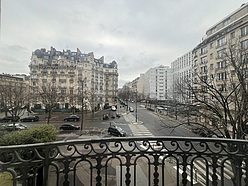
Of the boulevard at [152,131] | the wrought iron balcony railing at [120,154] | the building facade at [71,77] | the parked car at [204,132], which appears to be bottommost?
the boulevard at [152,131]

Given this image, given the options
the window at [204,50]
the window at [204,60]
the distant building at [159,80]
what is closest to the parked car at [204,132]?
the window at [204,60]

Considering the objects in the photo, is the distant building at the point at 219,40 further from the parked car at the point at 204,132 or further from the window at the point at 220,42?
the parked car at the point at 204,132

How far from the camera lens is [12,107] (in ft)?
31.0

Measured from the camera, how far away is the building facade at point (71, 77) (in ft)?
74.5

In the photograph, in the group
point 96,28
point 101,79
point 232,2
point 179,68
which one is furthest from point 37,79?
point 179,68

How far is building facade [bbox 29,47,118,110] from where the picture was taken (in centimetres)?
2272

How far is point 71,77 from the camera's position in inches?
1011

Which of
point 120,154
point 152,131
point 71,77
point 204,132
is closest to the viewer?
point 120,154

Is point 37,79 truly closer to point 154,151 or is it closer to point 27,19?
point 27,19

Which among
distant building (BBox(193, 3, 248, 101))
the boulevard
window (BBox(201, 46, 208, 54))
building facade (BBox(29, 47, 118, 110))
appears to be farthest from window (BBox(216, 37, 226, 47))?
building facade (BBox(29, 47, 118, 110))

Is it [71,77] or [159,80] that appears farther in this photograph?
[159,80]

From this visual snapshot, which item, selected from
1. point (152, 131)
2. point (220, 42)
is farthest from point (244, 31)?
point (152, 131)

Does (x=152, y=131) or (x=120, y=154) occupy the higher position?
(x=120, y=154)

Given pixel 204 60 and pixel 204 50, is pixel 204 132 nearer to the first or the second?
pixel 204 60
